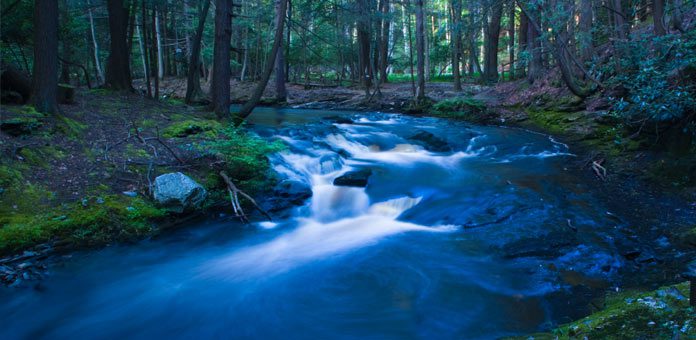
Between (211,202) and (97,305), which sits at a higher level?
(211,202)

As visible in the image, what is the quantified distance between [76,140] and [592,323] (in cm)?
905

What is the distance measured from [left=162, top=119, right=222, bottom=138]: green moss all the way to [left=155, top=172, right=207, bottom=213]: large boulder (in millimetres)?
3122

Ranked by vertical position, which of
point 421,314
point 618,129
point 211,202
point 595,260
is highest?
point 618,129

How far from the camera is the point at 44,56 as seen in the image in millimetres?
8336

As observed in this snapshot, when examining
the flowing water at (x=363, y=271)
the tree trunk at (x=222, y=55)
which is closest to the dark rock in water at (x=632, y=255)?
the flowing water at (x=363, y=271)

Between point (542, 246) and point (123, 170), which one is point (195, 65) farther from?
point (542, 246)

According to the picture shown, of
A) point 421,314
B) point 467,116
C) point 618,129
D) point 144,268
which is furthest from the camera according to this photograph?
point 467,116

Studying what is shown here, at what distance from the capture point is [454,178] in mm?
10492

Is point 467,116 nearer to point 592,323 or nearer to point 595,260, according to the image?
point 595,260

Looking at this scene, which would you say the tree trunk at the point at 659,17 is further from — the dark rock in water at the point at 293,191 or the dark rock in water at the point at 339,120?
the dark rock in water at the point at 339,120

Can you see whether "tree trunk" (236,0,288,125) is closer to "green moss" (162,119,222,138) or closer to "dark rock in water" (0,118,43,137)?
"green moss" (162,119,222,138)

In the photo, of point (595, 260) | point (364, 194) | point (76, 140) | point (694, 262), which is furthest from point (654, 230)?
point (76, 140)

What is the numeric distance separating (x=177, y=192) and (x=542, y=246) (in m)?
5.97

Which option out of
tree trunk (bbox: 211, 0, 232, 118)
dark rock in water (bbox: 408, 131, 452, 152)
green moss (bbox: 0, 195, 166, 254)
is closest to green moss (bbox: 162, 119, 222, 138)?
tree trunk (bbox: 211, 0, 232, 118)
